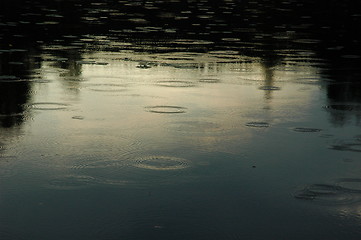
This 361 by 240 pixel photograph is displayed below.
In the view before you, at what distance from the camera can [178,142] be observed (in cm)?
823

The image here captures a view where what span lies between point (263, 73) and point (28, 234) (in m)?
9.42

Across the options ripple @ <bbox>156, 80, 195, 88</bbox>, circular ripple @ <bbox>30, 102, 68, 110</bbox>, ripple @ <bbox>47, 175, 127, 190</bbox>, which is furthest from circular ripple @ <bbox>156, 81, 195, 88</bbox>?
ripple @ <bbox>47, 175, 127, 190</bbox>

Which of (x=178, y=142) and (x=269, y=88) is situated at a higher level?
(x=269, y=88)

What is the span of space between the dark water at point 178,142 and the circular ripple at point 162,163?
2cm

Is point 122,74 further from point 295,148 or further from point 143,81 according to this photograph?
point 295,148

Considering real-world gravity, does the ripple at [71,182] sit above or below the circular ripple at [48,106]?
below

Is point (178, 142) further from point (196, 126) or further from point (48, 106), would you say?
point (48, 106)

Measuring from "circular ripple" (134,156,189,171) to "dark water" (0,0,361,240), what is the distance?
21 mm

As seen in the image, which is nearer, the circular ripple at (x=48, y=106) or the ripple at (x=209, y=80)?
the circular ripple at (x=48, y=106)

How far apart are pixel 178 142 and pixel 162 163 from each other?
953 millimetres

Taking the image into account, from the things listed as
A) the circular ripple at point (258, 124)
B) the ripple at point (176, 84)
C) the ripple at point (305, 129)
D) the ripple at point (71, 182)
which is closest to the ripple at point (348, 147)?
the ripple at point (305, 129)

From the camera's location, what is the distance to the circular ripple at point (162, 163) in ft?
23.5

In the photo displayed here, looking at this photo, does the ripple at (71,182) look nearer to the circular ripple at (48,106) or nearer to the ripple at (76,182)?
the ripple at (76,182)

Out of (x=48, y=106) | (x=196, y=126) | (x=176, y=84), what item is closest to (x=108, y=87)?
(x=176, y=84)
